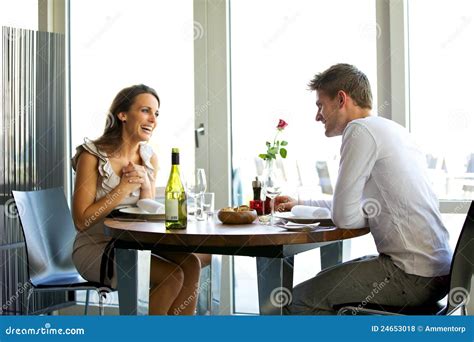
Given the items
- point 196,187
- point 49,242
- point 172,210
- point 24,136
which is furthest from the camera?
point 24,136

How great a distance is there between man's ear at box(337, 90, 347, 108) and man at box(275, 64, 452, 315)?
0.18m

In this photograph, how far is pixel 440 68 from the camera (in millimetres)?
3746

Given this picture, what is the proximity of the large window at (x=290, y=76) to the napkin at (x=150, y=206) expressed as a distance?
1.15 m

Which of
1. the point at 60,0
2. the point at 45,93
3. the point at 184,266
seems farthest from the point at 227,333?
the point at 60,0

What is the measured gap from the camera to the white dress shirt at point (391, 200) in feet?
8.09

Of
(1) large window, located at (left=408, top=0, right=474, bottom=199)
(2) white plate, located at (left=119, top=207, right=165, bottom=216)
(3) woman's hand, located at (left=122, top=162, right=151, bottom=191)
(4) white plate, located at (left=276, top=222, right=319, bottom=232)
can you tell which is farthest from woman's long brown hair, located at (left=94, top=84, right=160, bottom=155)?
(1) large window, located at (left=408, top=0, right=474, bottom=199)

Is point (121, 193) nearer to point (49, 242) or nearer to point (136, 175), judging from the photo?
point (136, 175)

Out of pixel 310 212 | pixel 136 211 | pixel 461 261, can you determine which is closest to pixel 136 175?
pixel 136 211

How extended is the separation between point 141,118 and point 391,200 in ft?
4.56

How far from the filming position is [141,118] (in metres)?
3.39

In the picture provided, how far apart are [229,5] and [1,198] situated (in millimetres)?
1731

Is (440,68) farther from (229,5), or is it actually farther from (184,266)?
(184,266)

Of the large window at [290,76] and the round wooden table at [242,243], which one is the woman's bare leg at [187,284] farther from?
the large window at [290,76]

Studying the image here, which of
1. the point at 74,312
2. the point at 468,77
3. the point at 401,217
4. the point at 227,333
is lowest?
the point at 74,312
